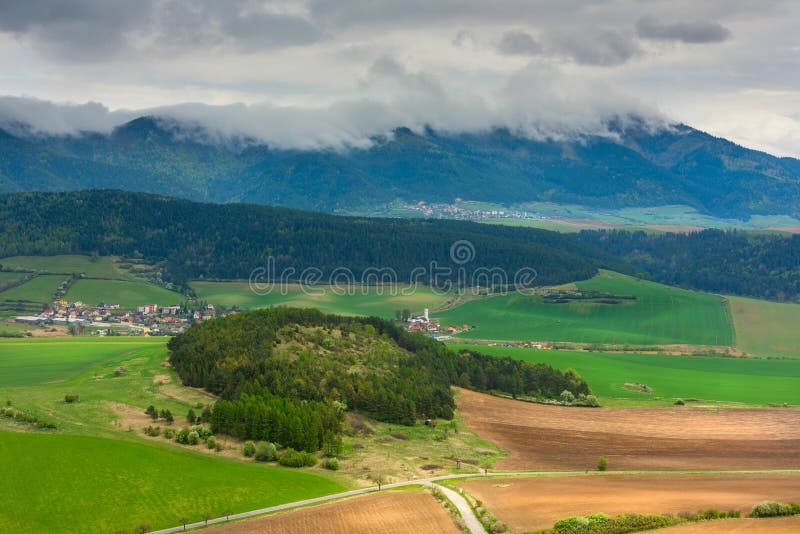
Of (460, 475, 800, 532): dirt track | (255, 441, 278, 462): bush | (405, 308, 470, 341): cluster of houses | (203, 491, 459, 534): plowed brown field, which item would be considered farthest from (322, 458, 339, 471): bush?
(405, 308, 470, 341): cluster of houses

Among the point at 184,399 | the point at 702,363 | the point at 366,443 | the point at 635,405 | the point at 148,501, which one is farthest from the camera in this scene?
the point at 702,363

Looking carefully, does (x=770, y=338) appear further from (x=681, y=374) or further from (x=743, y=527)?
(x=743, y=527)

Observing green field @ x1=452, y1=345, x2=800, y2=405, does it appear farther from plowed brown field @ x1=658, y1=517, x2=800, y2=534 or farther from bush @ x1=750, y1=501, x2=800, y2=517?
plowed brown field @ x1=658, y1=517, x2=800, y2=534

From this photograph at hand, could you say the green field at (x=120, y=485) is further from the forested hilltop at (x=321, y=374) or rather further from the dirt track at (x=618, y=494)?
the dirt track at (x=618, y=494)

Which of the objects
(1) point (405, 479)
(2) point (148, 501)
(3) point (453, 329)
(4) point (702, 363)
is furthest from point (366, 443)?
(3) point (453, 329)

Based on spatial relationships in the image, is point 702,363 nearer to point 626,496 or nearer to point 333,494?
point 626,496

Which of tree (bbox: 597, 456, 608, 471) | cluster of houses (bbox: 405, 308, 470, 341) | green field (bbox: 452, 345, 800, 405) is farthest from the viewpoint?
cluster of houses (bbox: 405, 308, 470, 341)

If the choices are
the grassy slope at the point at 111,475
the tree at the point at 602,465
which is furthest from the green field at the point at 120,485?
the tree at the point at 602,465
